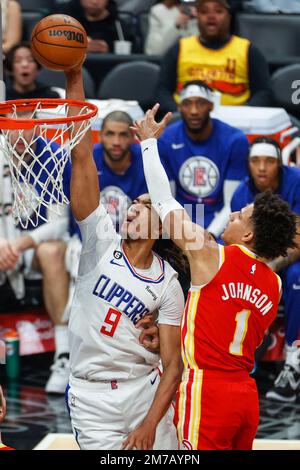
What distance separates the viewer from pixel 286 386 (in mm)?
6160

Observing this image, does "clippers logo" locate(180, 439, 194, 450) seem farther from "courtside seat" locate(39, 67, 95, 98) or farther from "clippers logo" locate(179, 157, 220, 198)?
"courtside seat" locate(39, 67, 95, 98)

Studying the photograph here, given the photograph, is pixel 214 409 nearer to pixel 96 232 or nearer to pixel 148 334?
pixel 148 334

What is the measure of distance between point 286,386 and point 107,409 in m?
2.32

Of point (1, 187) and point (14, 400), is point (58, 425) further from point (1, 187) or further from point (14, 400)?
point (1, 187)

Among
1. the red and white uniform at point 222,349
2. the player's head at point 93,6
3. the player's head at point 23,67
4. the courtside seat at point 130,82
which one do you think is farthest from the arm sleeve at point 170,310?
the player's head at point 93,6

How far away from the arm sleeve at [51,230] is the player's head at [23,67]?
97 cm

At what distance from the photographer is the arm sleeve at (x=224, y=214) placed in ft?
20.8

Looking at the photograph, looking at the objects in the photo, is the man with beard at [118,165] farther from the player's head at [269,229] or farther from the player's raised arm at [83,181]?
the player's head at [269,229]

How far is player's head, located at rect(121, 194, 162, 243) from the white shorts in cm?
58

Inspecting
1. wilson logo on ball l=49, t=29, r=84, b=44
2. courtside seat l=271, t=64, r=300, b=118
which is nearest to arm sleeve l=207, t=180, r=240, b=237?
courtside seat l=271, t=64, r=300, b=118

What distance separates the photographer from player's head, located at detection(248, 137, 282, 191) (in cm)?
621

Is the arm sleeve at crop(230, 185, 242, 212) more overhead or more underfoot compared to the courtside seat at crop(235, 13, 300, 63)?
more underfoot

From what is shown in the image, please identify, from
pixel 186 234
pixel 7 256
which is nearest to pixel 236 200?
pixel 7 256

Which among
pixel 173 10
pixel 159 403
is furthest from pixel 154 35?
pixel 159 403
